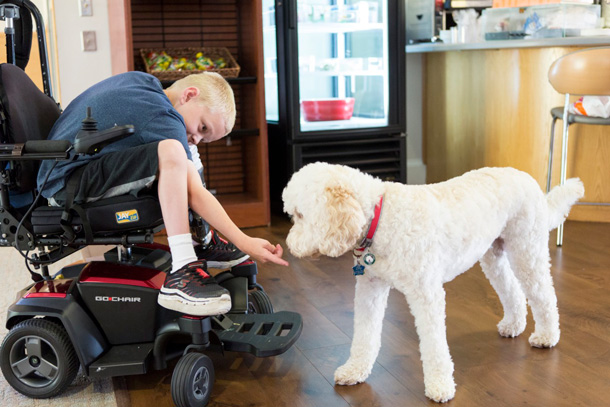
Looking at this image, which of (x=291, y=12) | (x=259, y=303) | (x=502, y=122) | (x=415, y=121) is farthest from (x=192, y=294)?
(x=415, y=121)

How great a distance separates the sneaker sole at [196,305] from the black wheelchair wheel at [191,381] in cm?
12

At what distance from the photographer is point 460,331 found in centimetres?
240

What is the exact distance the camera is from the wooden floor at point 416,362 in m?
1.93

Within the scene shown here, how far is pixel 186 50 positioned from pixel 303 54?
0.89 meters

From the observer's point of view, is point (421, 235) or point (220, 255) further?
point (220, 255)

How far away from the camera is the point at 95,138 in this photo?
177 cm

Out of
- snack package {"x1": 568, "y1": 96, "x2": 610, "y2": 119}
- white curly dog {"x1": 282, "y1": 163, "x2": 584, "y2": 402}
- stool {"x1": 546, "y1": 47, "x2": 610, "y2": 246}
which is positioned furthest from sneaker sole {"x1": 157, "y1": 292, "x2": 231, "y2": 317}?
snack package {"x1": 568, "y1": 96, "x2": 610, "y2": 119}

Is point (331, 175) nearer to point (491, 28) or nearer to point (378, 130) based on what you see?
point (378, 130)

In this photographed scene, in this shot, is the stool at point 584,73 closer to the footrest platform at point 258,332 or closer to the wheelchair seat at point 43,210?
the footrest platform at point 258,332

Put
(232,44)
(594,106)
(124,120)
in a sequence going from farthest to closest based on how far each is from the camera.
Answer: (232,44)
(594,106)
(124,120)

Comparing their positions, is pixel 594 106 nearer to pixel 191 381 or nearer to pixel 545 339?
pixel 545 339

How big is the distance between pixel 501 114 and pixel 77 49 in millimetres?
2625

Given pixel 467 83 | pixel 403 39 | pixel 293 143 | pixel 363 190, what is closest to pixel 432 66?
pixel 467 83

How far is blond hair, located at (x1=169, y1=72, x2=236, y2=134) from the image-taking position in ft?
7.27
